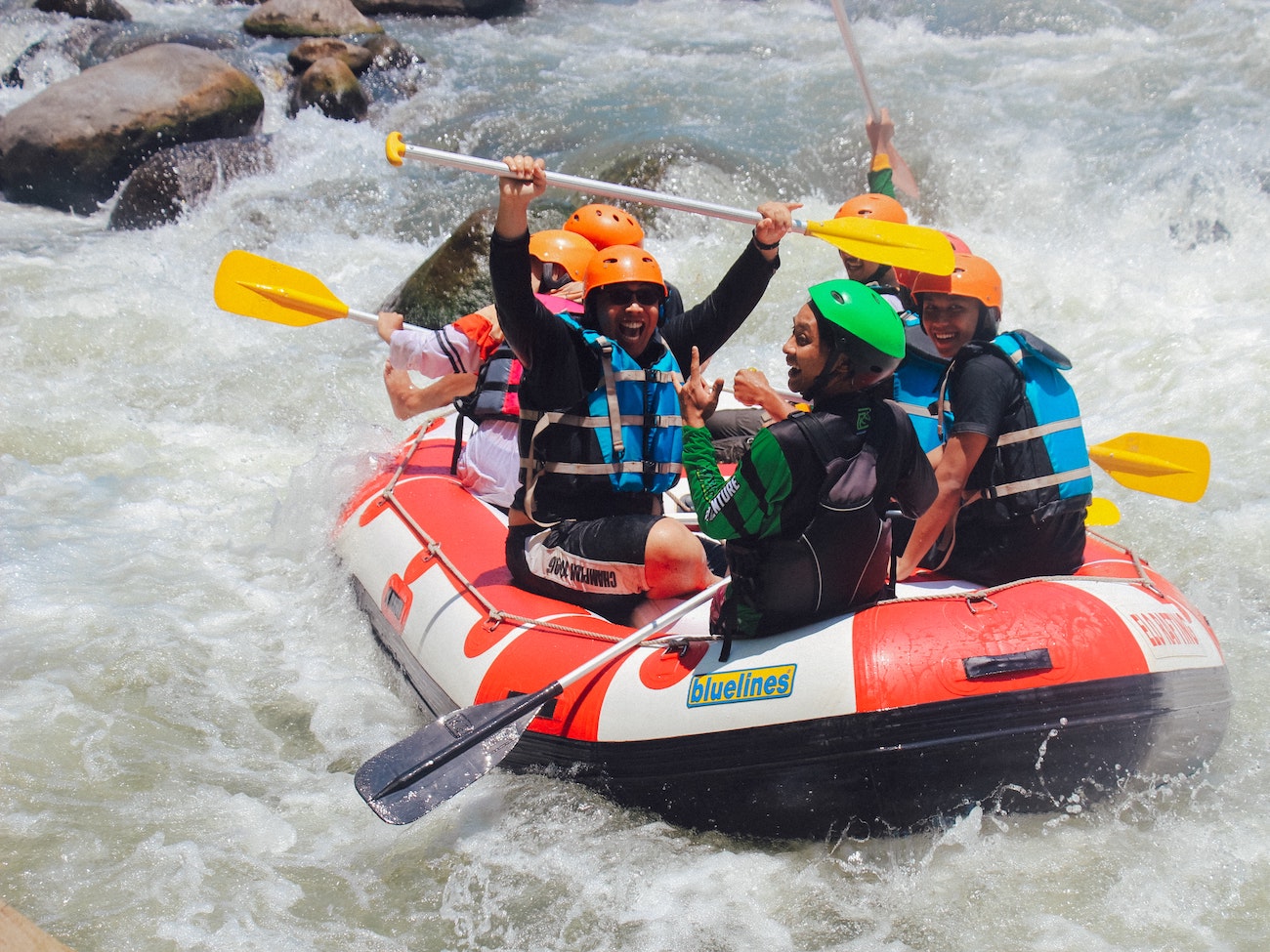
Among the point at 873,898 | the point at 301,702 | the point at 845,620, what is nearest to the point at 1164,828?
the point at 873,898

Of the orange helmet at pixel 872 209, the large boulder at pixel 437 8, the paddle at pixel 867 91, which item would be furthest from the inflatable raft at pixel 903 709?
the large boulder at pixel 437 8

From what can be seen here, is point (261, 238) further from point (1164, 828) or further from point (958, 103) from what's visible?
point (1164, 828)

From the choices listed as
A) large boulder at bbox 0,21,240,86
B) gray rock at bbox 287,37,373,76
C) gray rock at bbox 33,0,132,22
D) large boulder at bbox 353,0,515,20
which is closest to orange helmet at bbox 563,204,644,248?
gray rock at bbox 287,37,373,76

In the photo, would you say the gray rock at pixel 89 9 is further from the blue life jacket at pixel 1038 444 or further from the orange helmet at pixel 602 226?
the blue life jacket at pixel 1038 444

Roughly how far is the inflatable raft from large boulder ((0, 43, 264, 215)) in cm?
922

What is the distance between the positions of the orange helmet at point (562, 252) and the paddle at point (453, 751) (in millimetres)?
1470

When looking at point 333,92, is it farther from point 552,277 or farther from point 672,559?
→ point 672,559

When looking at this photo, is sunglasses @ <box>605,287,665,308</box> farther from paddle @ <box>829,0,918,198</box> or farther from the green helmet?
paddle @ <box>829,0,918,198</box>

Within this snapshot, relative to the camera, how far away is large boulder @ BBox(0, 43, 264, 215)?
10852mm

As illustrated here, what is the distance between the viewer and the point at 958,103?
1034 cm

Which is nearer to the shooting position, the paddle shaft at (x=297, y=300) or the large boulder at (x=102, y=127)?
the paddle shaft at (x=297, y=300)

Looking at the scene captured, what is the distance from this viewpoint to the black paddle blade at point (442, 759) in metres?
3.11

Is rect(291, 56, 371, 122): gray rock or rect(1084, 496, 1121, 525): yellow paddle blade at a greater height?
rect(1084, 496, 1121, 525): yellow paddle blade

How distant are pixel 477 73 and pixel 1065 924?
11.7 metres
